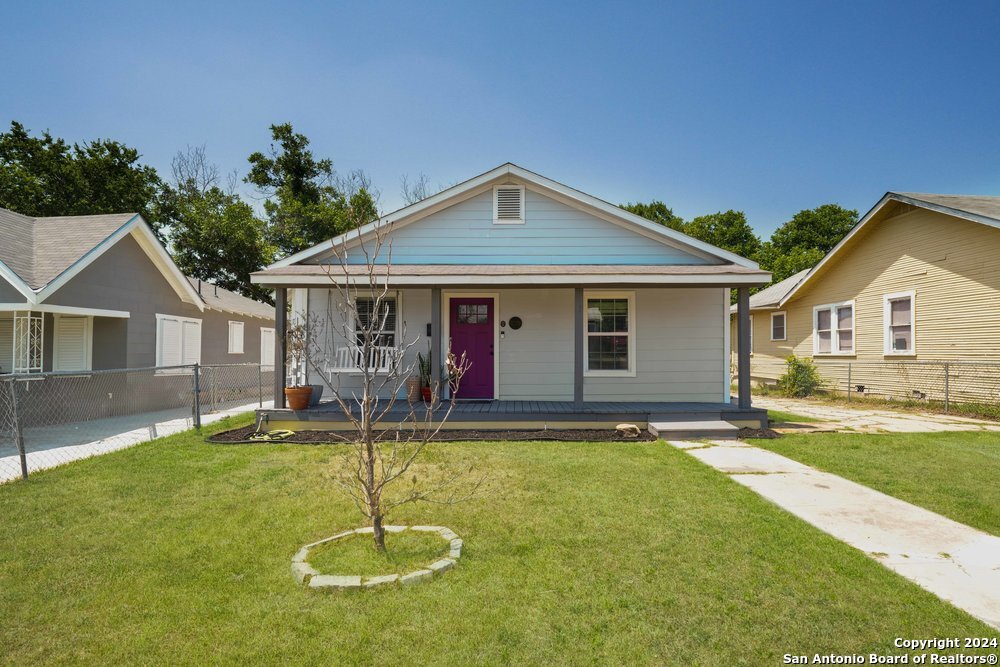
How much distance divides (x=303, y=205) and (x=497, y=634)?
25460 mm

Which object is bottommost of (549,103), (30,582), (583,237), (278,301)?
(30,582)

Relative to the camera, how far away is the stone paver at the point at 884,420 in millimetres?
8539

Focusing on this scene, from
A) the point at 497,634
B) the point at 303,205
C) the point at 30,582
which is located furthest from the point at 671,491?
the point at 303,205

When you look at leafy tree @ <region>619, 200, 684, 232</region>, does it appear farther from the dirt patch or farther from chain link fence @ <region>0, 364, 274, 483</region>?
the dirt patch

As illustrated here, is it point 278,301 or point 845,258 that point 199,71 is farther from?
point 845,258

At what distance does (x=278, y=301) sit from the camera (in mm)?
8359

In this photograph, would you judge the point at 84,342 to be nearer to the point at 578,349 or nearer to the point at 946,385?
the point at 578,349

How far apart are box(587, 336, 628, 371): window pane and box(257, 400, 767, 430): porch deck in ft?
4.37

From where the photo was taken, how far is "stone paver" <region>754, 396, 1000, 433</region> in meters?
8.54

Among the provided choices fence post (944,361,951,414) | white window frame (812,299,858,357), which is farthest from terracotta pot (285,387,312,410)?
white window frame (812,299,858,357)

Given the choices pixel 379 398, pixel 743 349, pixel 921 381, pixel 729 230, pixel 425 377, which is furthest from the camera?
pixel 729 230

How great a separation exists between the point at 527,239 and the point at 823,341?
10.5 meters

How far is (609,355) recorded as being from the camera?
9781mm

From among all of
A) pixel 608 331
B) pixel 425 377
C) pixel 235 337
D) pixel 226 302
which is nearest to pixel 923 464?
pixel 608 331
